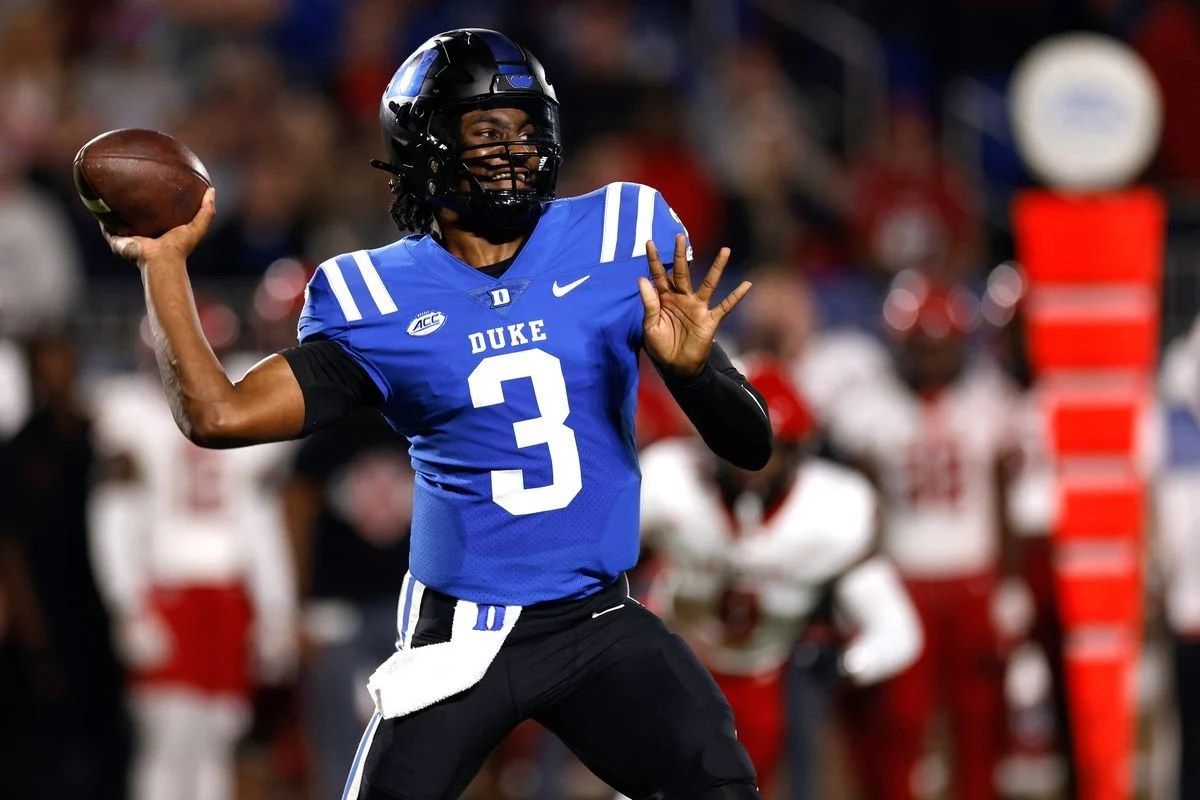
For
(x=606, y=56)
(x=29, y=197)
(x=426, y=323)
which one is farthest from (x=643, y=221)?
(x=606, y=56)

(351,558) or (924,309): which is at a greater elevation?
(924,309)

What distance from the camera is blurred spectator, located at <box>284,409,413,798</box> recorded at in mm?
7262

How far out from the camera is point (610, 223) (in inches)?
147

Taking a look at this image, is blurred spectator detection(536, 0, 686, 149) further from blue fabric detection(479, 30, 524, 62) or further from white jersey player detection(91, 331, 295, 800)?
blue fabric detection(479, 30, 524, 62)

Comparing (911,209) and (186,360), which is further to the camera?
(911,209)

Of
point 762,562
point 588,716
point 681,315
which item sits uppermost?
point 681,315

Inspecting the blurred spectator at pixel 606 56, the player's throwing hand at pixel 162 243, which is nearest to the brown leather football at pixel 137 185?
the player's throwing hand at pixel 162 243

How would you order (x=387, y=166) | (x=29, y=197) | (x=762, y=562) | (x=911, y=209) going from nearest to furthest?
(x=387, y=166)
(x=762, y=562)
(x=29, y=197)
(x=911, y=209)

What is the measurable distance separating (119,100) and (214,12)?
69 centimetres

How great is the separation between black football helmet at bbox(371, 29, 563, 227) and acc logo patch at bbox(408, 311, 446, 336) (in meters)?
0.21

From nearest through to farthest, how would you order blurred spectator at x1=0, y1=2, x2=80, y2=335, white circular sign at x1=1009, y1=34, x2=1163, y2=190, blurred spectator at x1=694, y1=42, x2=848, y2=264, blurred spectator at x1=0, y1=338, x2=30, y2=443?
1. white circular sign at x1=1009, y1=34, x2=1163, y2=190
2. blurred spectator at x1=0, y1=338, x2=30, y2=443
3. blurred spectator at x1=0, y1=2, x2=80, y2=335
4. blurred spectator at x1=694, y1=42, x2=848, y2=264

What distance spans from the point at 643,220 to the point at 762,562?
2144 millimetres

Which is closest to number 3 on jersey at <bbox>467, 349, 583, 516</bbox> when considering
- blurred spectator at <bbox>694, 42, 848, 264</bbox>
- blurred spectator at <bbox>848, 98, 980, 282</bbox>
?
blurred spectator at <bbox>694, 42, 848, 264</bbox>

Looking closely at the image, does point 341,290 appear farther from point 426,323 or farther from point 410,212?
point 410,212
